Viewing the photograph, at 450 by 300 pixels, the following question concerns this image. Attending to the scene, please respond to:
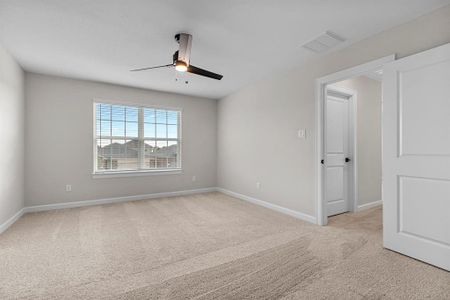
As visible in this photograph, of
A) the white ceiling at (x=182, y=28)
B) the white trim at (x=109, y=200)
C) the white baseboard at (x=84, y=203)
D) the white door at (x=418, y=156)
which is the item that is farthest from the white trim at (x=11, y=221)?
the white door at (x=418, y=156)

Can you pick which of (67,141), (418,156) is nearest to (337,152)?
(418,156)

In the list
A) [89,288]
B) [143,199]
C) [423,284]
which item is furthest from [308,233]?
[143,199]

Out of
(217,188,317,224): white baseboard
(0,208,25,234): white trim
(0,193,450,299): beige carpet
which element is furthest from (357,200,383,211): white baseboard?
(0,208,25,234): white trim

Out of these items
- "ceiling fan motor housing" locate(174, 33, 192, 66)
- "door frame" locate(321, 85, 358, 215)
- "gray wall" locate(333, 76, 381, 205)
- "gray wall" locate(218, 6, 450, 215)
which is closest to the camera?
"gray wall" locate(218, 6, 450, 215)

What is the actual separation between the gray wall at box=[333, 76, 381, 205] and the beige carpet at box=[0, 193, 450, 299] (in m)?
0.80

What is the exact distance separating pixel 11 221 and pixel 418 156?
17.7ft

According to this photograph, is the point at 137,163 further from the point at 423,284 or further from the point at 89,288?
the point at 423,284

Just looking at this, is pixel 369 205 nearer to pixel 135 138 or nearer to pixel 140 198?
pixel 140 198

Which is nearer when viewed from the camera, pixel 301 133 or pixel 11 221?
pixel 11 221

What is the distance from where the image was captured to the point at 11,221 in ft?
10.5

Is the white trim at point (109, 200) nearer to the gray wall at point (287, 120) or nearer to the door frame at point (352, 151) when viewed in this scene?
the gray wall at point (287, 120)

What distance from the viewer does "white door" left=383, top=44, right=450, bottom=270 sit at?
6.44ft

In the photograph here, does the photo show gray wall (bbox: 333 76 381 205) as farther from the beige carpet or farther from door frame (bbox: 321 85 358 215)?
the beige carpet

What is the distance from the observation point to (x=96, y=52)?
9.76 ft
